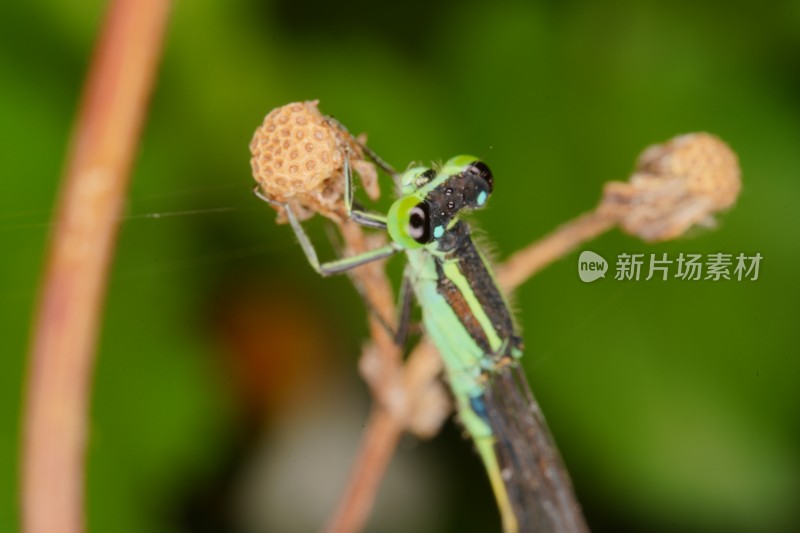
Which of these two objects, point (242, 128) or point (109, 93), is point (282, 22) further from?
point (109, 93)

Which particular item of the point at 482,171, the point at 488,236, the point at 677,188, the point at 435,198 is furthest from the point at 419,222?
the point at 677,188

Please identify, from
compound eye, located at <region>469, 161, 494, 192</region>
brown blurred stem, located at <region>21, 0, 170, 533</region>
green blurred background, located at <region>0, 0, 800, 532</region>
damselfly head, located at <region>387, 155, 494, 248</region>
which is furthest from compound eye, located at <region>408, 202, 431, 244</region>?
brown blurred stem, located at <region>21, 0, 170, 533</region>

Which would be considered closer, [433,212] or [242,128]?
[433,212]

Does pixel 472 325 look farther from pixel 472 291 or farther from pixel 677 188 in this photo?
pixel 677 188

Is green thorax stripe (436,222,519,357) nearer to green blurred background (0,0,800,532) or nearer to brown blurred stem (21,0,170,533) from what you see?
green blurred background (0,0,800,532)

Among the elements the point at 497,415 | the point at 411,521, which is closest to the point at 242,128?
the point at 497,415
